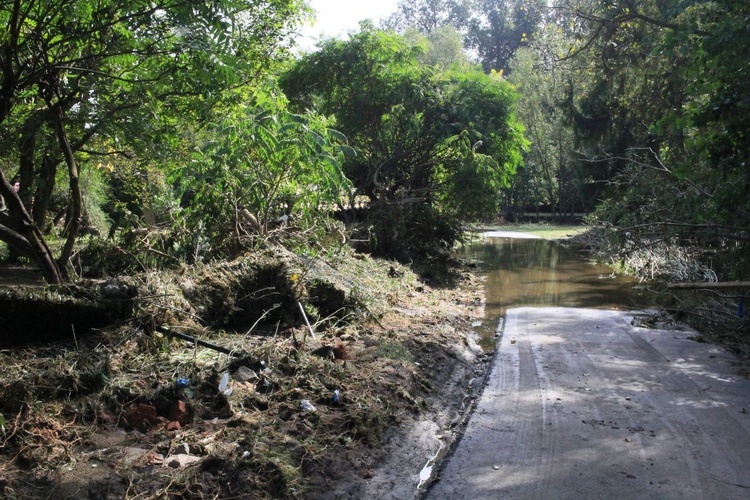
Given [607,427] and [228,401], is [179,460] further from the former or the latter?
[607,427]

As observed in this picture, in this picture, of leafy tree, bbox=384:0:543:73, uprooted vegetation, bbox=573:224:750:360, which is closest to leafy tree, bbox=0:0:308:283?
uprooted vegetation, bbox=573:224:750:360

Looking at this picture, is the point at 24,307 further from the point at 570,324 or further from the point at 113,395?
the point at 570,324

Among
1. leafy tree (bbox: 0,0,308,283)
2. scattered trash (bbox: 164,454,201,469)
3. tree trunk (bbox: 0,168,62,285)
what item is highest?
leafy tree (bbox: 0,0,308,283)

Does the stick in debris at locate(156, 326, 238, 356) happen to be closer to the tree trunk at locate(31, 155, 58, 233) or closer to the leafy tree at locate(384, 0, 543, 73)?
the tree trunk at locate(31, 155, 58, 233)

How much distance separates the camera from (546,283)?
848 inches

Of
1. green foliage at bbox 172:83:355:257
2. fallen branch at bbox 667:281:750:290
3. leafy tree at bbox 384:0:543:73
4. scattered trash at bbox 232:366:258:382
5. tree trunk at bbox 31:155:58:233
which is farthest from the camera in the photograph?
leafy tree at bbox 384:0:543:73

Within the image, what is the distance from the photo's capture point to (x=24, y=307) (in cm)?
683

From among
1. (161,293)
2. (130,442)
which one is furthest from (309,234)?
(130,442)

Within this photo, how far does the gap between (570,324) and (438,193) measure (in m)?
12.3

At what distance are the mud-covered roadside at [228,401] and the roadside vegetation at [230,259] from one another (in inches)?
1.1

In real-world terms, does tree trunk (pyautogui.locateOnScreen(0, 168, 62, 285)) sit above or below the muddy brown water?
above

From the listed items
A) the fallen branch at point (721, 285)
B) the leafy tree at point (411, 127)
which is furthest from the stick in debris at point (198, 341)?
the leafy tree at point (411, 127)

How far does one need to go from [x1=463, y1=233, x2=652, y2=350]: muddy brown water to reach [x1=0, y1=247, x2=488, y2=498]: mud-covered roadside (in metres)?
4.15

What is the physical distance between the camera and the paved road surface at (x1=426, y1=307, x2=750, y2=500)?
5465mm
